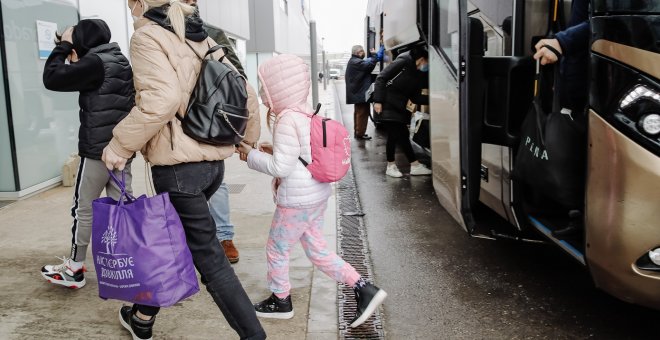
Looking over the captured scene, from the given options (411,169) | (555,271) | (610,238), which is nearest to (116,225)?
(610,238)

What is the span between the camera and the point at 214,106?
2857 millimetres

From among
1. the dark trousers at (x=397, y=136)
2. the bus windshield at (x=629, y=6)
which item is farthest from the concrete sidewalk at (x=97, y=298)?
the dark trousers at (x=397, y=136)

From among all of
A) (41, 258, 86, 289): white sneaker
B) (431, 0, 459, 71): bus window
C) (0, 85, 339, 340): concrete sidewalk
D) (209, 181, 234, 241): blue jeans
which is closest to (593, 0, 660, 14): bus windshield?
(431, 0, 459, 71): bus window

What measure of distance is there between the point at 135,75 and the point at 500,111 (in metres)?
2.64

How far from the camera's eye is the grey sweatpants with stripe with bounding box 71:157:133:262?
3898 mm

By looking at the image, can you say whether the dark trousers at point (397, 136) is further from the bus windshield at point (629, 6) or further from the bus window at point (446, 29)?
the bus windshield at point (629, 6)

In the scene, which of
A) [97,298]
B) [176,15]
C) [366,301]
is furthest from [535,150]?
[97,298]

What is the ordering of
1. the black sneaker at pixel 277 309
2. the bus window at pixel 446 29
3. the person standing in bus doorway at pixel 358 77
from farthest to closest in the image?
1. the person standing in bus doorway at pixel 358 77
2. the bus window at pixel 446 29
3. the black sneaker at pixel 277 309

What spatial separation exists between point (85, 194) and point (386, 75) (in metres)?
4.70

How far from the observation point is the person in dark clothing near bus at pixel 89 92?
12.1ft

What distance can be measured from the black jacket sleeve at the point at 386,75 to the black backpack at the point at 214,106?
4.99 m

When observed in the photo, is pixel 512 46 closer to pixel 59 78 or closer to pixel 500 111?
pixel 500 111

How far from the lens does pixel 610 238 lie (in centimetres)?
293

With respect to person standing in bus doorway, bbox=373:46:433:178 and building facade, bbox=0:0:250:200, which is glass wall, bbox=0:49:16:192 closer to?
building facade, bbox=0:0:250:200
